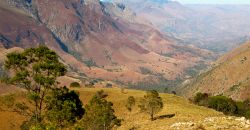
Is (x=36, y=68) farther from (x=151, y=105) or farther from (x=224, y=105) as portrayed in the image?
(x=224, y=105)

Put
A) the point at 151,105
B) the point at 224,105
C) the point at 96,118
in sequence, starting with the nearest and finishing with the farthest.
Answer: the point at 96,118
the point at 151,105
the point at 224,105

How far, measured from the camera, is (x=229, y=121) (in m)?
52.4

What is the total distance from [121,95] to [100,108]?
84.6m

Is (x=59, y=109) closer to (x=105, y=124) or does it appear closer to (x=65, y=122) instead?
(x=65, y=122)

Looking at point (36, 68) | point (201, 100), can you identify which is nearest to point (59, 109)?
point (36, 68)

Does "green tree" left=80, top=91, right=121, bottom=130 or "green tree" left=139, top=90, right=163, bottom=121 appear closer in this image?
"green tree" left=80, top=91, right=121, bottom=130

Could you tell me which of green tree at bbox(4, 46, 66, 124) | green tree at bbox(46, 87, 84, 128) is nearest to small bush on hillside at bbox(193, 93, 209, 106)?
green tree at bbox(46, 87, 84, 128)

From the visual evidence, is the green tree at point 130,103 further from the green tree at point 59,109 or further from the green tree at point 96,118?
the green tree at point 59,109

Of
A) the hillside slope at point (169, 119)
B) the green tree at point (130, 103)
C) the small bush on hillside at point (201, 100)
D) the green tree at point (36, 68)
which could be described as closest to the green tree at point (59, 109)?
the green tree at point (36, 68)

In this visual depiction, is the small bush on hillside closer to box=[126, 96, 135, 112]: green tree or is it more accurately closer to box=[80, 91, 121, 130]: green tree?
box=[126, 96, 135, 112]: green tree

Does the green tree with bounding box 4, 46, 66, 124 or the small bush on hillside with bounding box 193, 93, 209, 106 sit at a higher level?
the green tree with bounding box 4, 46, 66, 124

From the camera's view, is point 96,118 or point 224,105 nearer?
point 96,118

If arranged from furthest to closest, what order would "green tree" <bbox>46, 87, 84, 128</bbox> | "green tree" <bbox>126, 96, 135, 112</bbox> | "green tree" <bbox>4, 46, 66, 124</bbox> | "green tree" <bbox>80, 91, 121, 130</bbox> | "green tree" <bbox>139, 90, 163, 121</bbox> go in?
"green tree" <bbox>126, 96, 135, 112</bbox>, "green tree" <bbox>139, 90, 163, 121</bbox>, "green tree" <bbox>80, 91, 121, 130</bbox>, "green tree" <bbox>46, 87, 84, 128</bbox>, "green tree" <bbox>4, 46, 66, 124</bbox>

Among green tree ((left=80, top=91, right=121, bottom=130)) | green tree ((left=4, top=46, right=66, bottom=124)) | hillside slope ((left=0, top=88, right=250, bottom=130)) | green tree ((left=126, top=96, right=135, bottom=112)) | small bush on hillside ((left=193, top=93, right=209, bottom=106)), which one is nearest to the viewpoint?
hillside slope ((left=0, top=88, right=250, bottom=130))
